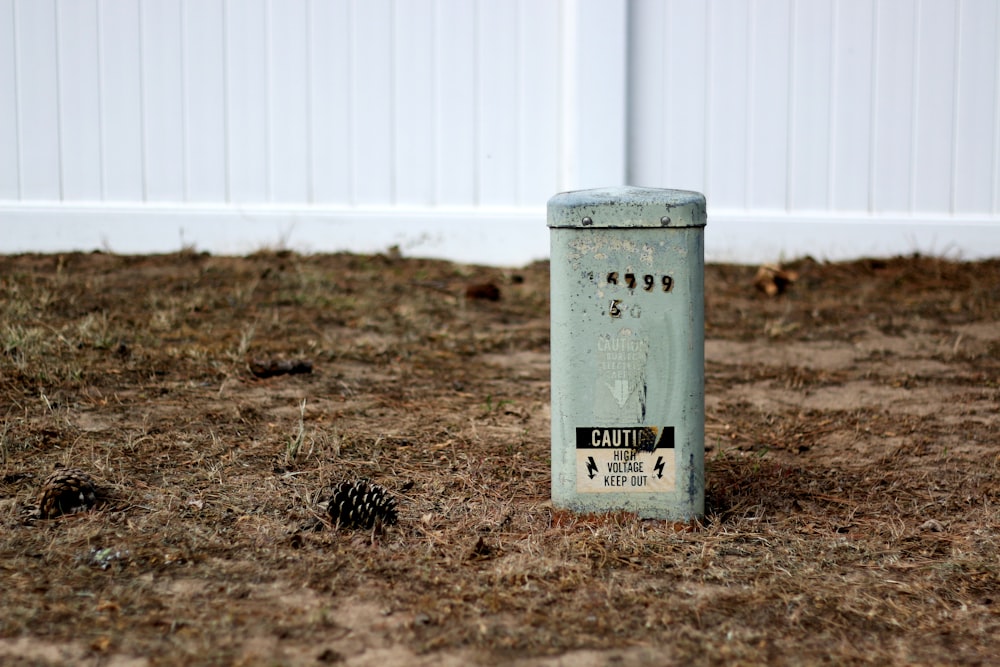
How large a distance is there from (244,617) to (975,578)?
66.8 inches

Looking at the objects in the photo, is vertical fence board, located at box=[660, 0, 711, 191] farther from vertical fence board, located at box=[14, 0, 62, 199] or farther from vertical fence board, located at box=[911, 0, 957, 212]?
vertical fence board, located at box=[14, 0, 62, 199]

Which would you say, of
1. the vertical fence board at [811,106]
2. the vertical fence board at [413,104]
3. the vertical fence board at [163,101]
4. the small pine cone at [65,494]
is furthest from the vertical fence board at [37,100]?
the vertical fence board at [811,106]

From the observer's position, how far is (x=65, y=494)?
2791 mm

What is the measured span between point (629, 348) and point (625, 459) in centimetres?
29

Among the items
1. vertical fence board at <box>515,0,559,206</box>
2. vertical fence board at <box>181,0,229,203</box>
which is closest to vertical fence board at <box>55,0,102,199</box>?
vertical fence board at <box>181,0,229,203</box>

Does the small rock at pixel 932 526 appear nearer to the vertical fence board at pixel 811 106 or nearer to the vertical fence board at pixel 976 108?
the vertical fence board at pixel 811 106

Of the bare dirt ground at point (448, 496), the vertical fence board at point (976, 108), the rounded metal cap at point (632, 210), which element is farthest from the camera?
the vertical fence board at point (976, 108)

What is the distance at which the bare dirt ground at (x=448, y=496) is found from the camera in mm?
2193

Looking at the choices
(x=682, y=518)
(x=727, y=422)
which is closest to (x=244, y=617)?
(x=682, y=518)

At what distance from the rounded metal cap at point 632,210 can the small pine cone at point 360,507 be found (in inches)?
34.0

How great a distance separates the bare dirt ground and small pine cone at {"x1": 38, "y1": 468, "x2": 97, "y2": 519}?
6cm

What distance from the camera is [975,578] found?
8.36 feet

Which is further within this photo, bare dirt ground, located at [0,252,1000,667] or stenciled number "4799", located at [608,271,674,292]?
stenciled number "4799", located at [608,271,674,292]

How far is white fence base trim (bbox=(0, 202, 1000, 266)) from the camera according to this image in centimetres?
660
